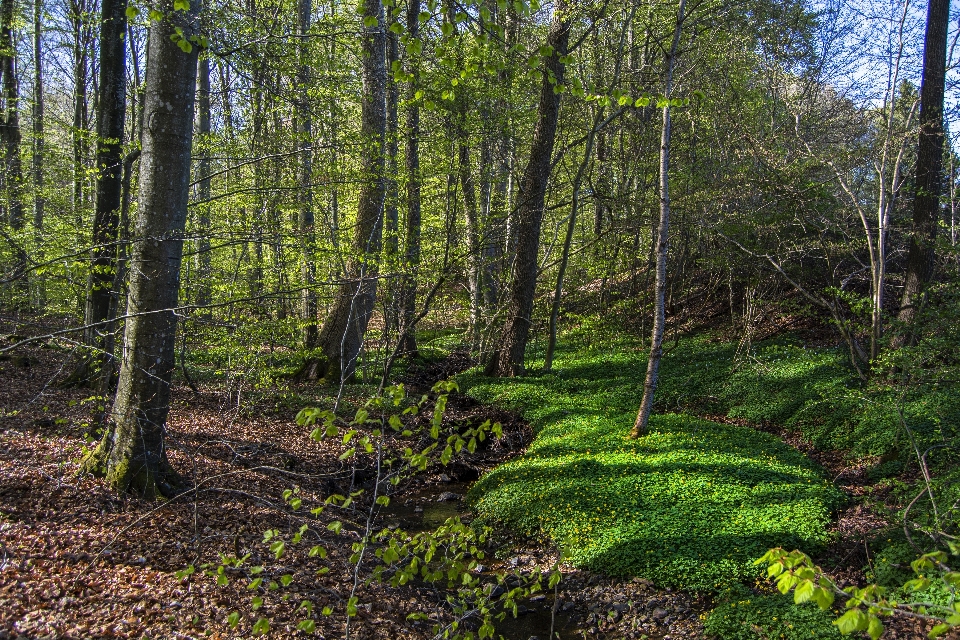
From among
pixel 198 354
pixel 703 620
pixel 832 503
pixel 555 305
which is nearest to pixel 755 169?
pixel 555 305

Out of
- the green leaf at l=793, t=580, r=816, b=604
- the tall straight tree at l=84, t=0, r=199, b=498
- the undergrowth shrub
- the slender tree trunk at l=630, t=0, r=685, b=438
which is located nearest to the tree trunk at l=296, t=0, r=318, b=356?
the tall straight tree at l=84, t=0, r=199, b=498

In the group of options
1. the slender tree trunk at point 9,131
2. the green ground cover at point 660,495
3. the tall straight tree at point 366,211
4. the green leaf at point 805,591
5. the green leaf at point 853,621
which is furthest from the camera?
the slender tree trunk at point 9,131

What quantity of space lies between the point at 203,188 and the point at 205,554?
21.4ft

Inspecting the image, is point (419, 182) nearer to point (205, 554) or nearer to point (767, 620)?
point (205, 554)

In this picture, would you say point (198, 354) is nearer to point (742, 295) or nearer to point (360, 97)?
point (360, 97)

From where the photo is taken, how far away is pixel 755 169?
13312mm

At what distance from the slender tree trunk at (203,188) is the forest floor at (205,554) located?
2.04 m

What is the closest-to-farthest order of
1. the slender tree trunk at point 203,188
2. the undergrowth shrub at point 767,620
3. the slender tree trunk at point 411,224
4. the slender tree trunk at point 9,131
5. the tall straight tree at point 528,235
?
the undergrowth shrub at point 767,620
the slender tree trunk at point 203,188
the slender tree trunk at point 411,224
the slender tree trunk at point 9,131
the tall straight tree at point 528,235

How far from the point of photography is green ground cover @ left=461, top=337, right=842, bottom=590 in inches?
253

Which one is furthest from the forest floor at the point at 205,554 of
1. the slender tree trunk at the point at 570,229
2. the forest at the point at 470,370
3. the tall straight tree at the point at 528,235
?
the slender tree trunk at the point at 570,229

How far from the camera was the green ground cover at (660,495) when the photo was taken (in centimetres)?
643

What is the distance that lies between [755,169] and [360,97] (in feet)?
28.8

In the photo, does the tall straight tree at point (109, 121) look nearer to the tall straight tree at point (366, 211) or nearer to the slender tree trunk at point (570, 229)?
the tall straight tree at point (366, 211)

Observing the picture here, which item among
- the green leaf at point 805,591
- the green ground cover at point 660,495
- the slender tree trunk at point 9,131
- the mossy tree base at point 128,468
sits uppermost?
the slender tree trunk at point 9,131
